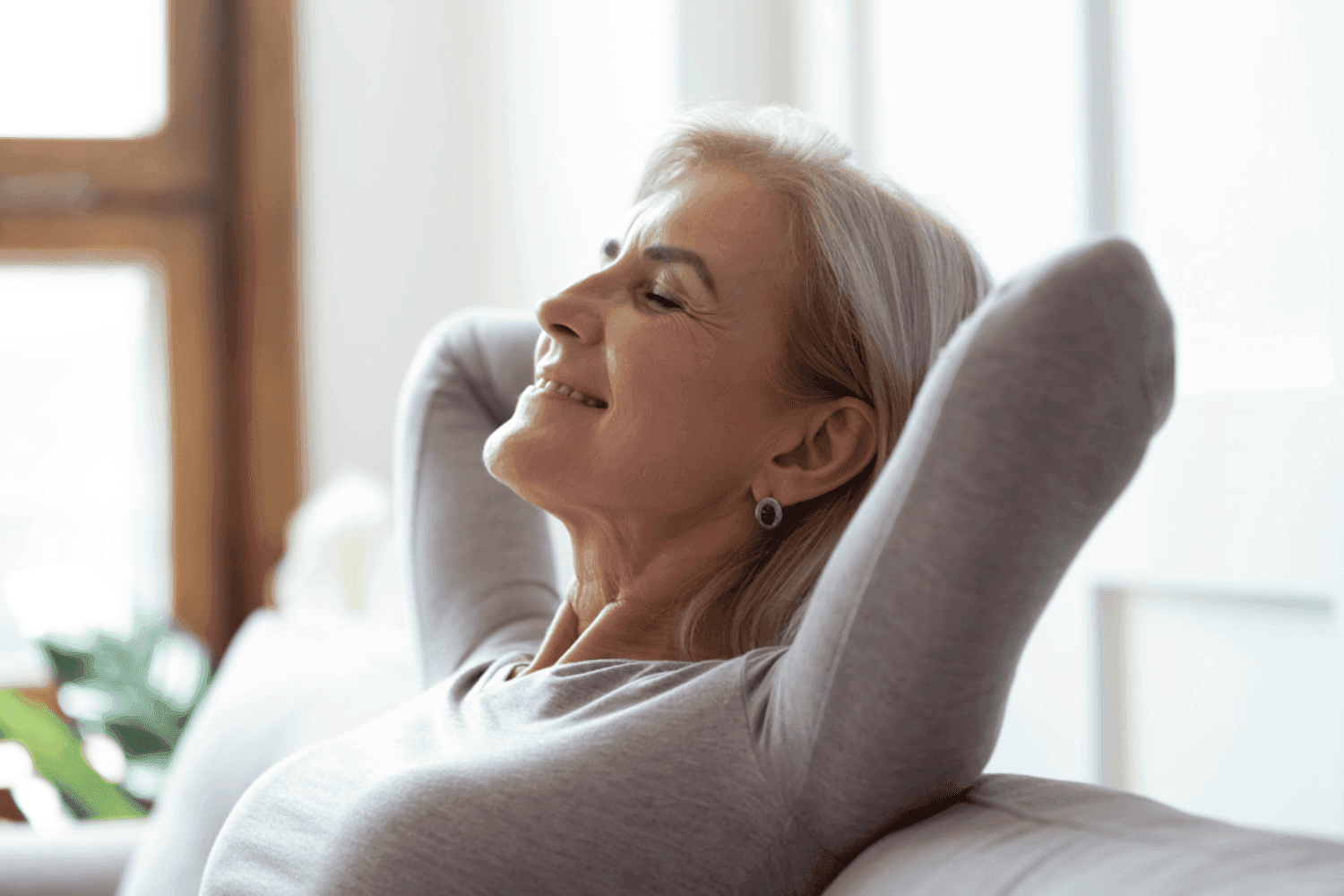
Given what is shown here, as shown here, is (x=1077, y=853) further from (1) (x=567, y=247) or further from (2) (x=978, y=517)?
(1) (x=567, y=247)

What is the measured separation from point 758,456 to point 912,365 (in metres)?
0.14

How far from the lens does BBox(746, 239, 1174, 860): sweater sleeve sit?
54 cm

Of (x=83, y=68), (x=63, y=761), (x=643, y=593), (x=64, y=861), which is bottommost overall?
(x=63, y=761)

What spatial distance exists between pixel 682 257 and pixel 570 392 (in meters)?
0.14

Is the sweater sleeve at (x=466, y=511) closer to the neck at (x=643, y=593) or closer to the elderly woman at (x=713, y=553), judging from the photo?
the elderly woman at (x=713, y=553)

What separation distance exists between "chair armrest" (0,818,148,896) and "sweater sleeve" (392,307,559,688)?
0.62 meters

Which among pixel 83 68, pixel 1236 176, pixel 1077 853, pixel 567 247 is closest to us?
pixel 1077 853

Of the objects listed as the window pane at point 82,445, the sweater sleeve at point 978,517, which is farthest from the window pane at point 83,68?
the sweater sleeve at point 978,517

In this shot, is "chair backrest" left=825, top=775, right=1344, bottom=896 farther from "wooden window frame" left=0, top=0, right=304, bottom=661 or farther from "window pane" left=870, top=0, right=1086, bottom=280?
"wooden window frame" left=0, top=0, right=304, bottom=661

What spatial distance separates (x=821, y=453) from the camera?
92 cm

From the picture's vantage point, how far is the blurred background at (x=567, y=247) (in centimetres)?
103

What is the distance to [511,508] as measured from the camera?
45.9 inches

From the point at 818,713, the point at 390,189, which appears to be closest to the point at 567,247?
the point at 390,189

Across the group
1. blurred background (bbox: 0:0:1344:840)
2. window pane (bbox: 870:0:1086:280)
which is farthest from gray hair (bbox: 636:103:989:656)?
window pane (bbox: 870:0:1086:280)
